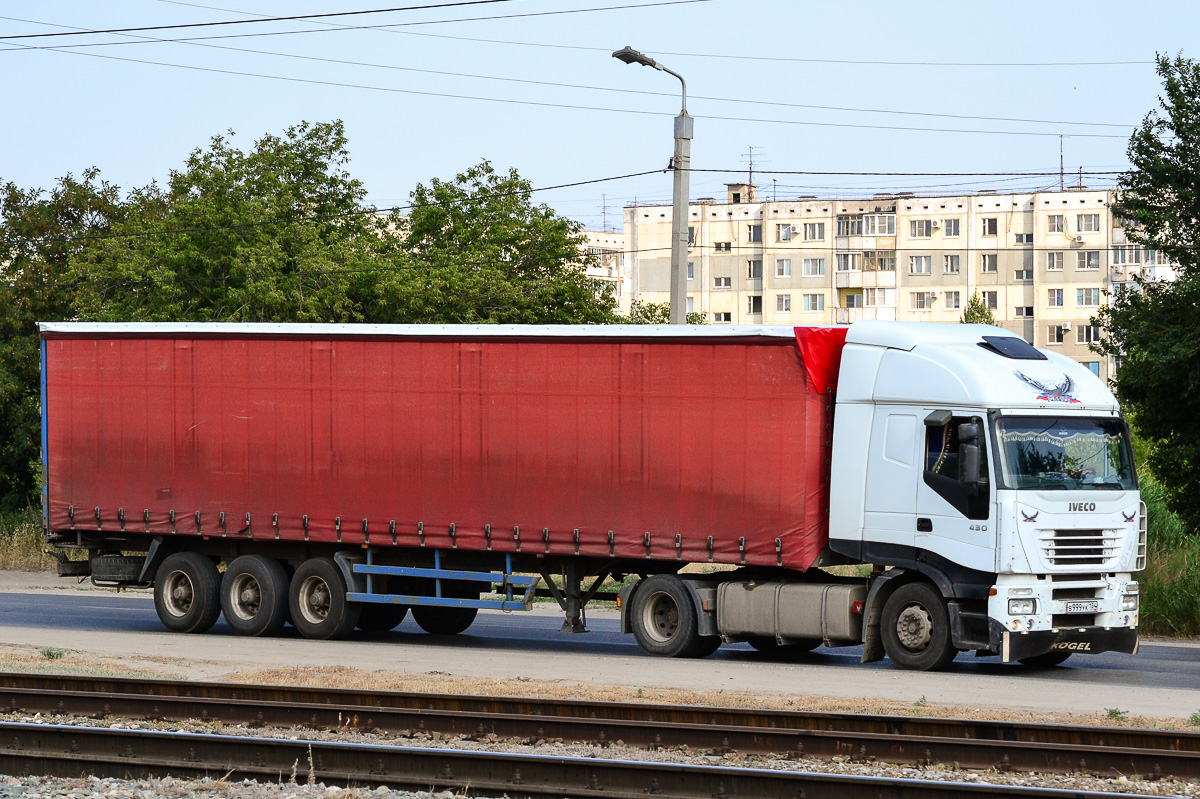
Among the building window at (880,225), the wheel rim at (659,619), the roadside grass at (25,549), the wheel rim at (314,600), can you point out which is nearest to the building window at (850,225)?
the building window at (880,225)

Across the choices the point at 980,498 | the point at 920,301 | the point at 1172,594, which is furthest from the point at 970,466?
the point at 920,301

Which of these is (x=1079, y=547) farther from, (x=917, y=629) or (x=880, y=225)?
(x=880, y=225)

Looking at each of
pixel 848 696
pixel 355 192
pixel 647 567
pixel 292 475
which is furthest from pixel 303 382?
pixel 355 192

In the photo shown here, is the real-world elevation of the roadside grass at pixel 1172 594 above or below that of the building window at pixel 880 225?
below

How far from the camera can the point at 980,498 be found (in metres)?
15.0

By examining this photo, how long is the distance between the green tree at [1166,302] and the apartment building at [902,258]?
74.3 metres

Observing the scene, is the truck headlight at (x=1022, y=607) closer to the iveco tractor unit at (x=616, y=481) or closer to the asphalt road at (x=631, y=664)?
the iveco tractor unit at (x=616, y=481)

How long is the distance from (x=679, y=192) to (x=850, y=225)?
262 feet

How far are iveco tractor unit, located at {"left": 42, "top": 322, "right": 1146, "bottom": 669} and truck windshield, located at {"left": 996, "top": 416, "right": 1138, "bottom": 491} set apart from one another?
0.03 metres

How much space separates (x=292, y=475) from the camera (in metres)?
18.6

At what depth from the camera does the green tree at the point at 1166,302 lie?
63.0 feet

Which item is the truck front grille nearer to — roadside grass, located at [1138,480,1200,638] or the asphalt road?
the asphalt road

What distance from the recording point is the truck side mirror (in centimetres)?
1495

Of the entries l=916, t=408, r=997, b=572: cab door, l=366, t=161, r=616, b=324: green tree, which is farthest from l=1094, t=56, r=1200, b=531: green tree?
l=366, t=161, r=616, b=324: green tree
